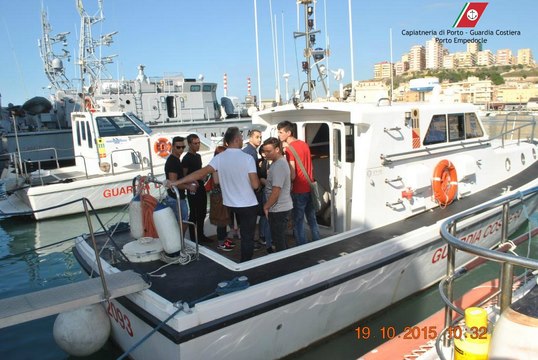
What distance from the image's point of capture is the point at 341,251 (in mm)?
4094

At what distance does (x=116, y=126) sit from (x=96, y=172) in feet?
4.58

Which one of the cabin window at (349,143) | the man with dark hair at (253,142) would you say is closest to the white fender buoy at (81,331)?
the man with dark hair at (253,142)

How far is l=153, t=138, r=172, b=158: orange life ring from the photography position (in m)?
11.9

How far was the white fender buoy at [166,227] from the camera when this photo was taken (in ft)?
12.3

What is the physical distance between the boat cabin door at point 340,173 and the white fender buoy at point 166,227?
76.7 inches

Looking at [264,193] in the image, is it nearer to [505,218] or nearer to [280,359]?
[280,359]

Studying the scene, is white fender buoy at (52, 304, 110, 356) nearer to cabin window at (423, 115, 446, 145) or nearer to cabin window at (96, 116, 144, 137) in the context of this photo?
cabin window at (423, 115, 446, 145)

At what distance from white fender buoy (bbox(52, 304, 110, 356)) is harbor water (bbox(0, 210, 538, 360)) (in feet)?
1.60

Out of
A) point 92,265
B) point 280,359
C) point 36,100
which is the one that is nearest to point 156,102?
point 36,100

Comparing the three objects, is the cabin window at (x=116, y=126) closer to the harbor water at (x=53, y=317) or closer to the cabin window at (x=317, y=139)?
the harbor water at (x=53, y=317)

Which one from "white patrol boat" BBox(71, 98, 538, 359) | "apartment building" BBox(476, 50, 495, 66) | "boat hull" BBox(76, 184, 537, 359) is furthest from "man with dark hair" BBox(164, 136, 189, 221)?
"apartment building" BBox(476, 50, 495, 66)

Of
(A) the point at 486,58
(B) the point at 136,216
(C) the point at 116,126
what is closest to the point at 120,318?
(B) the point at 136,216

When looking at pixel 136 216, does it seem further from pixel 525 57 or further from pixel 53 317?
pixel 525 57

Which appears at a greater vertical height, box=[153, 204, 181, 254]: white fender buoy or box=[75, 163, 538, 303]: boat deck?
box=[153, 204, 181, 254]: white fender buoy
